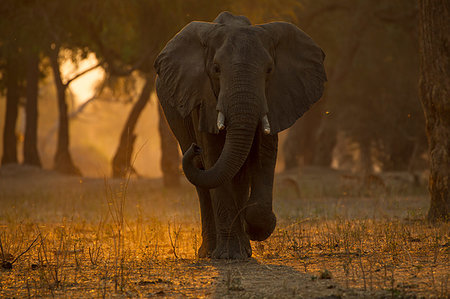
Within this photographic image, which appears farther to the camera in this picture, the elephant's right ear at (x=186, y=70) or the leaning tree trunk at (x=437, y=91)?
the leaning tree trunk at (x=437, y=91)

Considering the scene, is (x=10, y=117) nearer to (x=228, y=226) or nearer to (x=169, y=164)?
(x=169, y=164)

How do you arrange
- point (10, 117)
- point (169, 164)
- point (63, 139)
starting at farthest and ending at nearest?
point (10, 117), point (63, 139), point (169, 164)

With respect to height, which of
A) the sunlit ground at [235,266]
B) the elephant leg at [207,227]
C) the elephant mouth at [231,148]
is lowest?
the sunlit ground at [235,266]

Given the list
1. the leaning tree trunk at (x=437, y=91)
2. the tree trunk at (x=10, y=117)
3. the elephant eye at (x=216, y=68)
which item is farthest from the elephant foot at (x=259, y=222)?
the tree trunk at (x=10, y=117)

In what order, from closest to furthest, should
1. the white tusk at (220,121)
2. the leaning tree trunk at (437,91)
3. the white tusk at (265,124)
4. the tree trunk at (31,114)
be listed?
1. the white tusk at (220,121)
2. the white tusk at (265,124)
3. the leaning tree trunk at (437,91)
4. the tree trunk at (31,114)

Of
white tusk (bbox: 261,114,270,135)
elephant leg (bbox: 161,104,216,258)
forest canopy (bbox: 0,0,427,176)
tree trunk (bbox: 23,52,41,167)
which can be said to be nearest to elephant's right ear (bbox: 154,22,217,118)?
elephant leg (bbox: 161,104,216,258)

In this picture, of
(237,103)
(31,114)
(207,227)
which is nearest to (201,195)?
(207,227)

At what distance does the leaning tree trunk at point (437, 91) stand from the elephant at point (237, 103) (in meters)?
3.15

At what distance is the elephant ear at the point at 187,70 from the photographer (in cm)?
671

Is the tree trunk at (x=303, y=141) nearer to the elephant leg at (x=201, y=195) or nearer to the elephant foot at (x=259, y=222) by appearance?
Answer: the elephant leg at (x=201, y=195)

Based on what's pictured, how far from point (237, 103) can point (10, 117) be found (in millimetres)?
20291

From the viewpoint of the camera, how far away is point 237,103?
6.11 m

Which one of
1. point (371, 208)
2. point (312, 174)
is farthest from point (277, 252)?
point (312, 174)

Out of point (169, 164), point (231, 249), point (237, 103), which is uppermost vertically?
point (169, 164)
